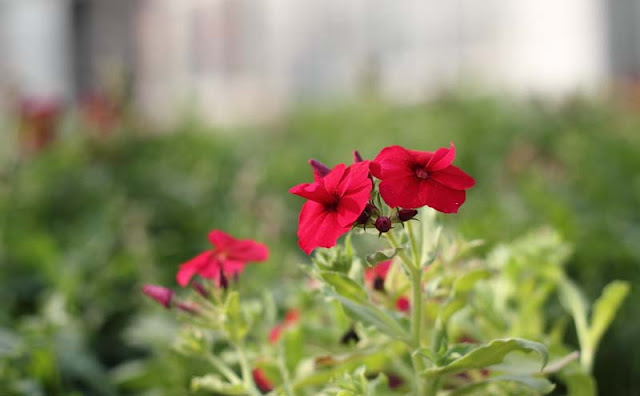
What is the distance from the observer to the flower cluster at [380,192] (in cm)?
64

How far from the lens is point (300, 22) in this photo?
8.94 meters

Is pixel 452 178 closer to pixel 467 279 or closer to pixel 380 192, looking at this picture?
pixel 380 192

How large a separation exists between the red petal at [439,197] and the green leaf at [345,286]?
0.41 feet

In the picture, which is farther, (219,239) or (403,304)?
(403,304)

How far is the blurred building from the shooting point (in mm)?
6438

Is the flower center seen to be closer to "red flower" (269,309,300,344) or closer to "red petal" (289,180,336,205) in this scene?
"red petal" (289,180,336,205)

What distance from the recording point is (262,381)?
999 mm

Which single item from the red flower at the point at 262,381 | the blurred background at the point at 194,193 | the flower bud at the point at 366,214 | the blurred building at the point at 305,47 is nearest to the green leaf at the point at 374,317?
the flower bud at the point at 366,214

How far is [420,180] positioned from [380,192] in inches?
1.3

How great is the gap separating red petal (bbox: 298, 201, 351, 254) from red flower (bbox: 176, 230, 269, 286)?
14cm

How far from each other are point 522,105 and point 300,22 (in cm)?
598

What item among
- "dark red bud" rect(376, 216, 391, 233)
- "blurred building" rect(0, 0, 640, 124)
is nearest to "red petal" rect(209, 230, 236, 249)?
"dark red bud" rect(376, 216, 391, 233)

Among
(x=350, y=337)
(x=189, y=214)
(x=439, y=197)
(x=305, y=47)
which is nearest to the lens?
(x=439, y=197)

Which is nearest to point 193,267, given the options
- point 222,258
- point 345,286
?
point 222,258
